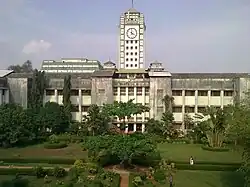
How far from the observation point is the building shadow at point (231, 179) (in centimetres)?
2397

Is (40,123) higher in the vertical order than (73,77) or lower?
lower

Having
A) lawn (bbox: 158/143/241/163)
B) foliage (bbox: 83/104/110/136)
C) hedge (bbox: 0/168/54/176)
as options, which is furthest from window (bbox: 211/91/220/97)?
hedge (bbox: 0/168/54/176)

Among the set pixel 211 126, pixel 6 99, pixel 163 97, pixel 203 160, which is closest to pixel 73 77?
pixel 6 99

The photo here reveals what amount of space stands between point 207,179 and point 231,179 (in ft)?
5.27

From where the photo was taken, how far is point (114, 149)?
26594 millimetres

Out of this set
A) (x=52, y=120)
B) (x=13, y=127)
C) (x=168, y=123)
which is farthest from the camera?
(x=168, y=123)

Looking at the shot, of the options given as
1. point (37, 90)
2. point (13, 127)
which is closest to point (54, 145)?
point (13, 127)

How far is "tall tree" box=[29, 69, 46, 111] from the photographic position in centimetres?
4948

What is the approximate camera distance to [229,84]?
165 feet

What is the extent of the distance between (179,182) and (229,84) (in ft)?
93.3

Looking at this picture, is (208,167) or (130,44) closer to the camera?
(208,167)

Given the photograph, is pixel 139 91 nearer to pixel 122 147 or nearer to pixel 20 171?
pixel 122 147

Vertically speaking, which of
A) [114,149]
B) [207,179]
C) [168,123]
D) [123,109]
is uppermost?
[123,109]

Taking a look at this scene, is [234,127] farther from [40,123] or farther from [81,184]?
[40,123]
